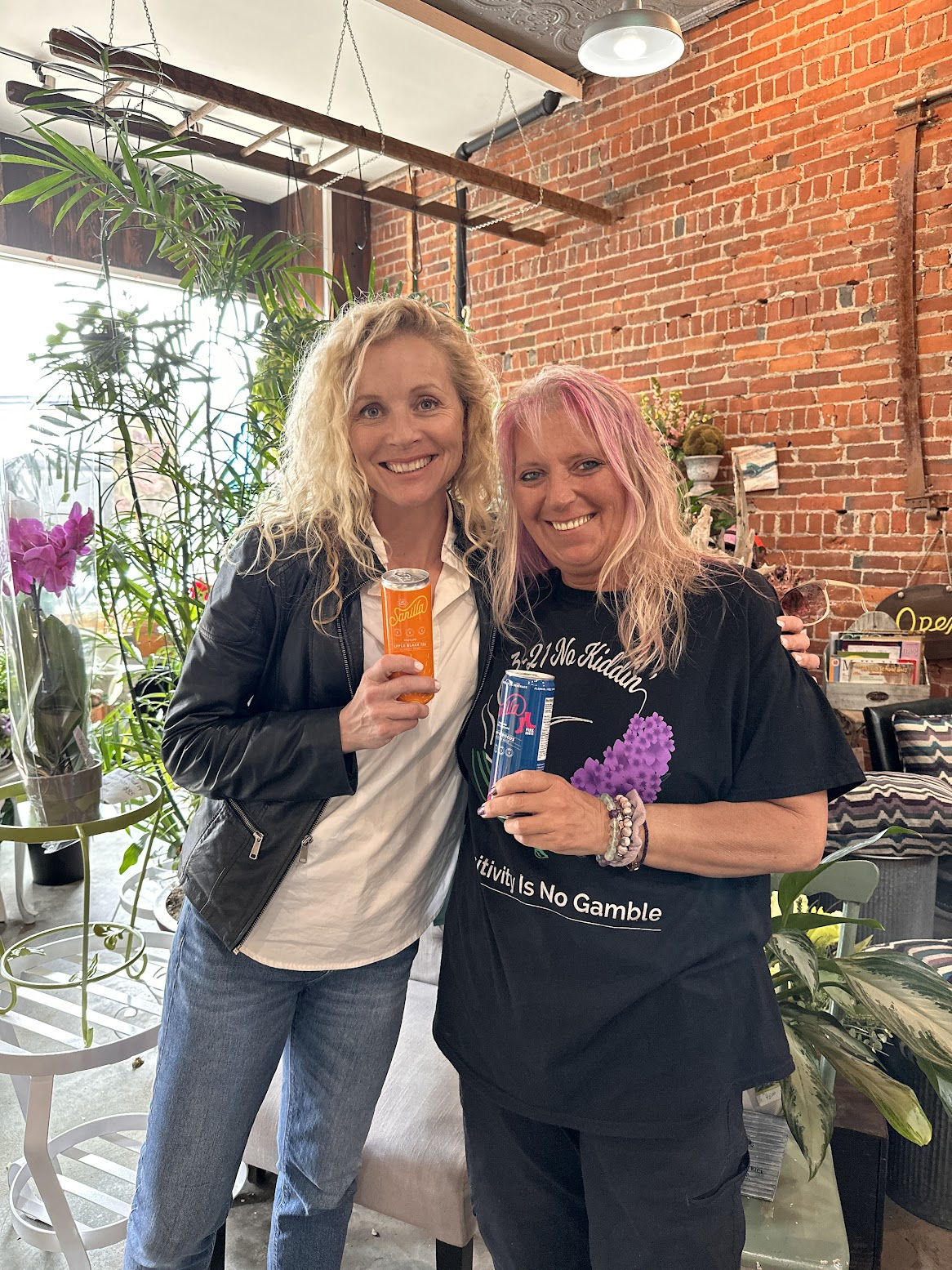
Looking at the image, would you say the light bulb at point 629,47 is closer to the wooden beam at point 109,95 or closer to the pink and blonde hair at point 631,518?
the wooden beam at point 109,95

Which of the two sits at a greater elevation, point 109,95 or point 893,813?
point 109,95

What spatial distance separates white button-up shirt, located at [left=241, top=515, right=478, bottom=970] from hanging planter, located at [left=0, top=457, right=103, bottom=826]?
1.90 feet

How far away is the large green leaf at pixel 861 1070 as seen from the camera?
1.23m

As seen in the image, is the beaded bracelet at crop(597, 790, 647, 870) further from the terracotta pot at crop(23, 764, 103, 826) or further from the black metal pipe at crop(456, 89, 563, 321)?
the black metal pipe at crop(456, 89, 563, 321)

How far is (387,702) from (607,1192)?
58 centimetres

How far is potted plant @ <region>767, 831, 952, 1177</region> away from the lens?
4.06 ft

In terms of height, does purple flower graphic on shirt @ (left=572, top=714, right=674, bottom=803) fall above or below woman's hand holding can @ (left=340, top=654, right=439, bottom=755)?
below

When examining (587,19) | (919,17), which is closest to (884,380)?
(919,17)

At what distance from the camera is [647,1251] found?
3.07 ft

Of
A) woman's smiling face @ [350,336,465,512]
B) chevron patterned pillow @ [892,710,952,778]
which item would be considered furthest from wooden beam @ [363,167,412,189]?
woman's smiling face @ [350,336,465,512]

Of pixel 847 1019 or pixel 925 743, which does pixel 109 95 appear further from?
pixel 925 743

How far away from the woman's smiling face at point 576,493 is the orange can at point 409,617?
0.19m

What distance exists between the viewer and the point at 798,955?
132cm

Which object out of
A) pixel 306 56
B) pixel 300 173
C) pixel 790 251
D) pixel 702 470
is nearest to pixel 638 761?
pixel 702 470
